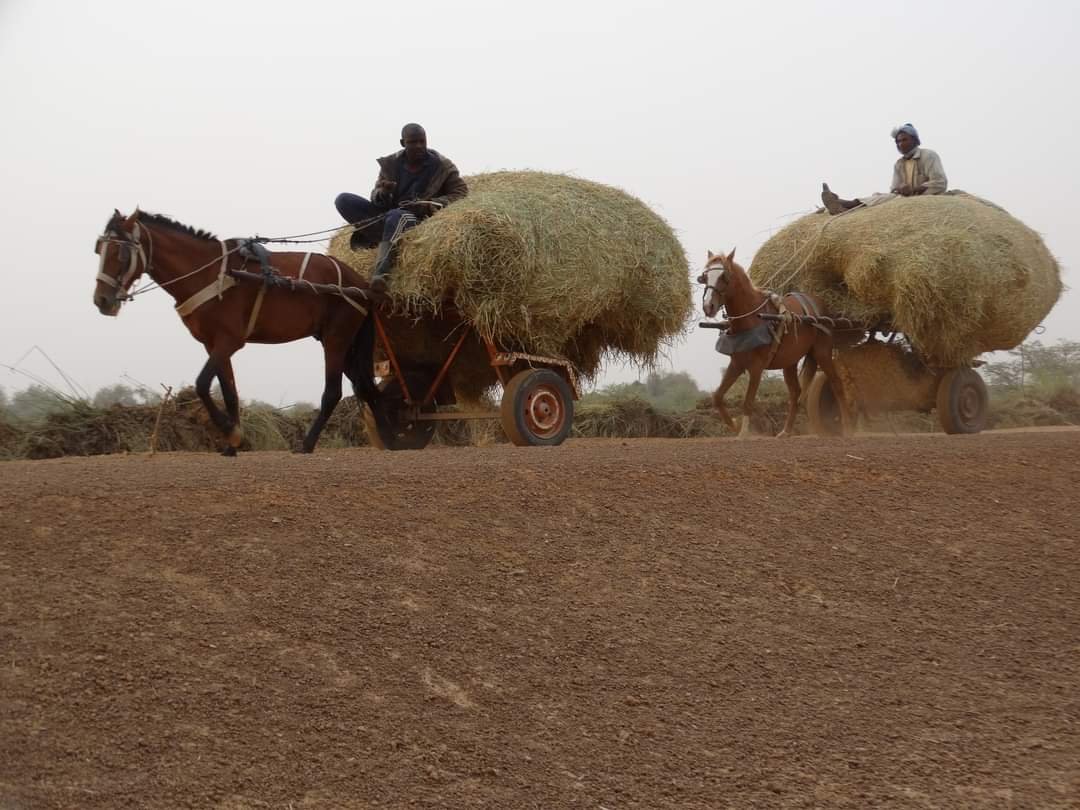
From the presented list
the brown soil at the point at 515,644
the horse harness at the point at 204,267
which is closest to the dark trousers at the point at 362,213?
the horse harness at the point at 204,267

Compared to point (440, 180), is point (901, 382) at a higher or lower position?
lower

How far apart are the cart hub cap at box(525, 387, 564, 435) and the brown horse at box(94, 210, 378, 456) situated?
1485mm

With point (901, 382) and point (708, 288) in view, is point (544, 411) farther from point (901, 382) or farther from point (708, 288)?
point (901, 382)

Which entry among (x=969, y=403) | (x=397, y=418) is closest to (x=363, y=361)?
(x=397, y=418)

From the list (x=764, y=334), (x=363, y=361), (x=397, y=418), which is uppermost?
(x=764, y=334)

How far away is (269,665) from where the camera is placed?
12.9 ft

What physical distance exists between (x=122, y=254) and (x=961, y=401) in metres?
8.56

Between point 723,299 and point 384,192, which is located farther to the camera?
point 723,299

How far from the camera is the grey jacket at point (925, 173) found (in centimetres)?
1234

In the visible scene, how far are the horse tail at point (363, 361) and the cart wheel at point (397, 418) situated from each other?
0.21m

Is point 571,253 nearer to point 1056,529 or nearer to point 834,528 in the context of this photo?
point 834,528

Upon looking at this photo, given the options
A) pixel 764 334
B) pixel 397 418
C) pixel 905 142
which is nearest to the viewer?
pixel 397 418

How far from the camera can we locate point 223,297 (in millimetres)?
8211

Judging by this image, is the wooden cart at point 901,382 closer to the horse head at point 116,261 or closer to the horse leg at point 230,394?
the horse leg at point 230,394
